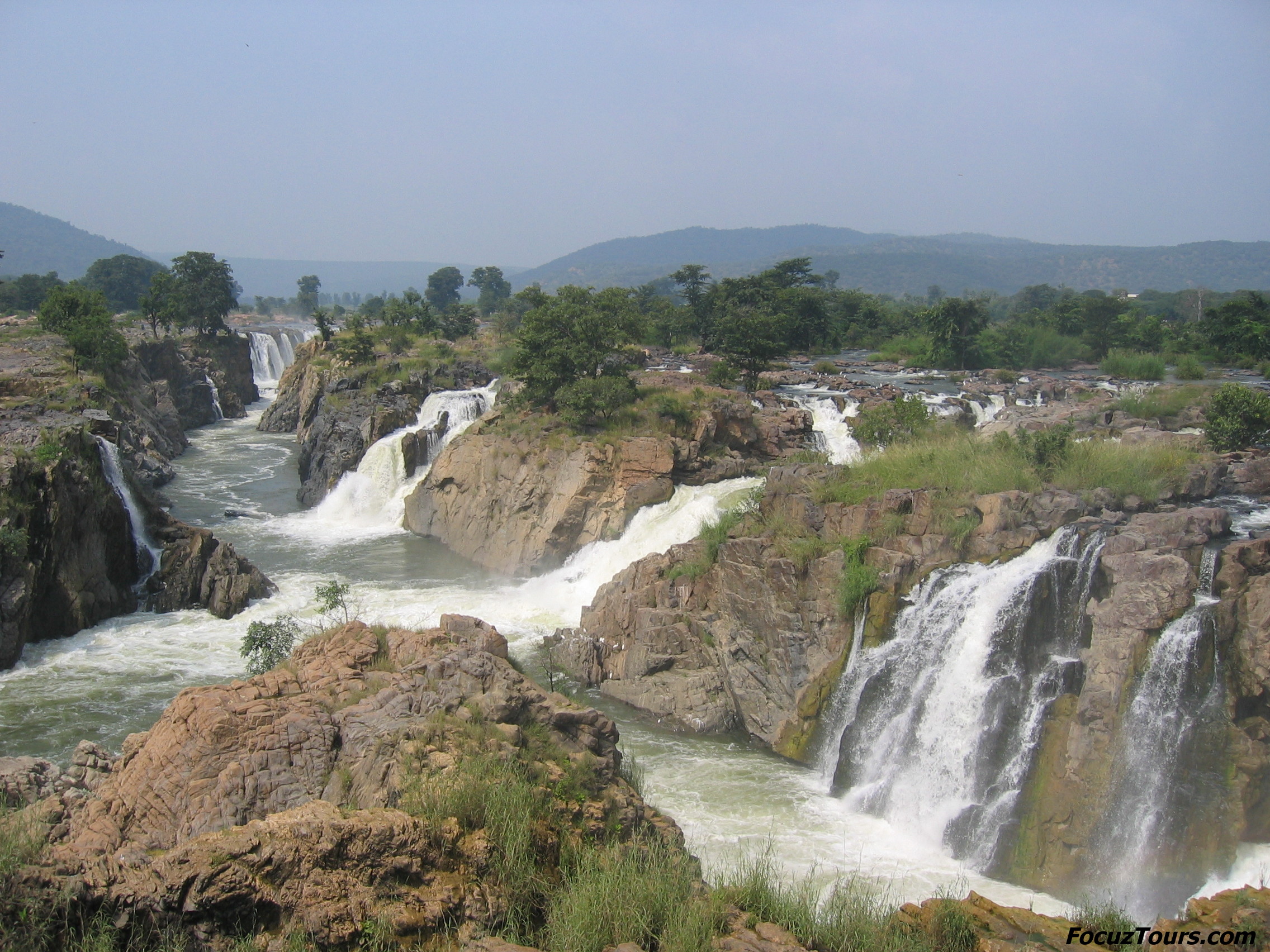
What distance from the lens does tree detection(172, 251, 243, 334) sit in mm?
51844

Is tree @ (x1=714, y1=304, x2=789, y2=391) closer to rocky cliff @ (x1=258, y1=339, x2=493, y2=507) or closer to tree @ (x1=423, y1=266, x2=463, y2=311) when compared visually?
rocky cliff @ (x1=258, y1=339, x2=493, y2=507)

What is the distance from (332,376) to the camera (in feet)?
132

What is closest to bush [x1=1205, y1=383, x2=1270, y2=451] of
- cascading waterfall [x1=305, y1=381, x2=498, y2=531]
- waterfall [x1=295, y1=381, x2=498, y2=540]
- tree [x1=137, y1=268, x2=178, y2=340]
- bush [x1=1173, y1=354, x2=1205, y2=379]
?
bush [x1=1173, y1=354, x2=1205, y2=379]

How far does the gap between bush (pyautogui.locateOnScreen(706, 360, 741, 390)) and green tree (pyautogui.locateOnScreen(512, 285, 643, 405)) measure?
4869mm

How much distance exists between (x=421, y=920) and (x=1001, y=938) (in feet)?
15.4

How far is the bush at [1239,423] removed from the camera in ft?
65.9

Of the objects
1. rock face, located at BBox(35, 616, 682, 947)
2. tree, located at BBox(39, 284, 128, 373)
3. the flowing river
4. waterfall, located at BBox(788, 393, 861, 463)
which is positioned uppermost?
tree, located at BBox(39, 284, 128, 373)

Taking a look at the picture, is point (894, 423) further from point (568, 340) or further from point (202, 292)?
point (202, 292)

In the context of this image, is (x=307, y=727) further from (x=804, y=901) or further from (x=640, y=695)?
(x=640, y=695)

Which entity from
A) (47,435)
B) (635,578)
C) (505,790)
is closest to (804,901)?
(505,790)

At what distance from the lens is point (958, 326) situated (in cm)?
4438

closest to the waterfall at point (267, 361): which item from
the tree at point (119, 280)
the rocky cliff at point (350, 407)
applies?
the rocky cliff at point (350, 407)

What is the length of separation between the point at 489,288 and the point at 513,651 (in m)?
77.7

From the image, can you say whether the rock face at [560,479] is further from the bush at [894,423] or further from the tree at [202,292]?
the tree at [202,292]
